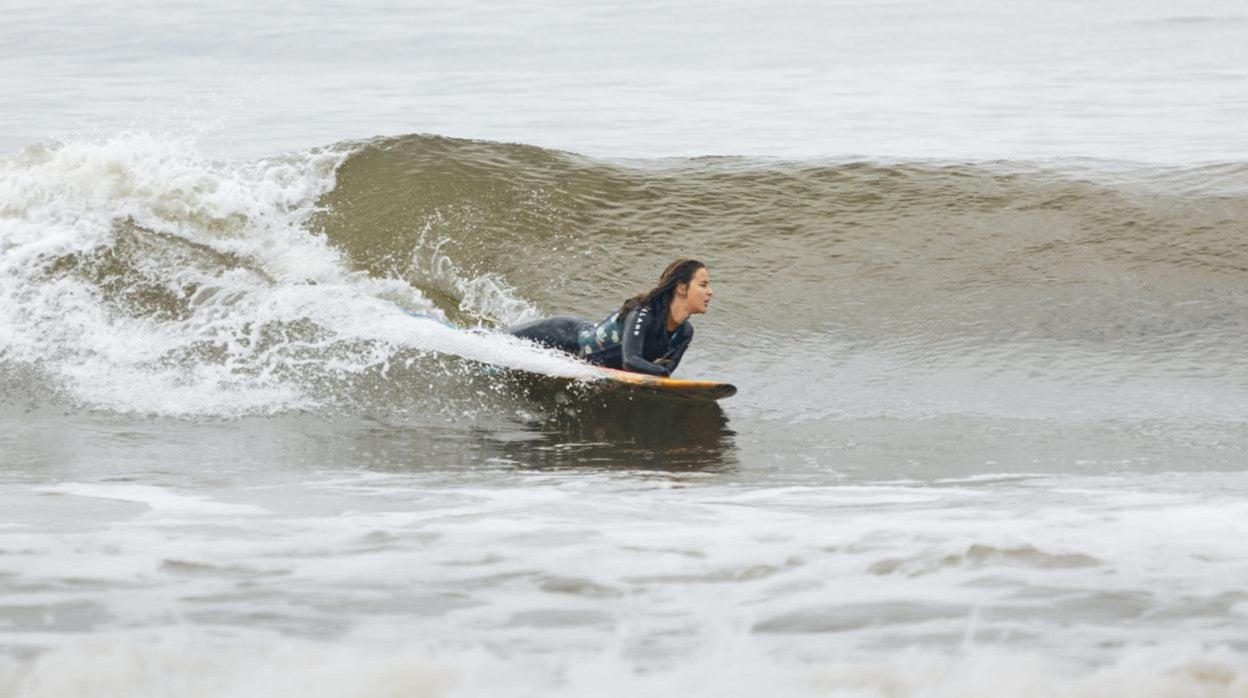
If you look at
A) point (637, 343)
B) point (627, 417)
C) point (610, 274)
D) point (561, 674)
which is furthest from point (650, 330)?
point (561, 674)

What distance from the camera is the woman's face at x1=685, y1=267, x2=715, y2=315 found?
8.79 m

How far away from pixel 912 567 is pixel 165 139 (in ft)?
32.4

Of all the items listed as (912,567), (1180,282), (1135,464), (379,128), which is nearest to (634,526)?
(912,567)

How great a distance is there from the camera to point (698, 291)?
346 inches

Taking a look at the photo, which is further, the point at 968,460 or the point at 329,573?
the point at 968,460

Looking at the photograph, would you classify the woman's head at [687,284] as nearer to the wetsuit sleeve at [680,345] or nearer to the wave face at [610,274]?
the wetsuit sleeve at [680,345]

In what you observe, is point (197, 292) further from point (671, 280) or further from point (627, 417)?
point (671, 280)

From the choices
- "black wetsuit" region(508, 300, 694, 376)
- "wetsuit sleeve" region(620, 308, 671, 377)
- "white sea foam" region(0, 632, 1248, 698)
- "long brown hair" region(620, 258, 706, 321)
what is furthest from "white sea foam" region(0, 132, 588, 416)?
"white sea foam" region(0, 632, 1248, 698)

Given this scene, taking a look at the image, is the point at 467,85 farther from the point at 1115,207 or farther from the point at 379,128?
the point at 1115,207

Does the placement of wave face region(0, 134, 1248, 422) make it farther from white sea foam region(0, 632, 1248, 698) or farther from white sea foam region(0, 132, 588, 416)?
white sea foam region(0, 632, 1248, 698)

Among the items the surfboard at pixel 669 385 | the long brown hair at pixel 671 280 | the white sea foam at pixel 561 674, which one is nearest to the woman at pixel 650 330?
the long brown hair at pixel 671 280

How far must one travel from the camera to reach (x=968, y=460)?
25.6ft

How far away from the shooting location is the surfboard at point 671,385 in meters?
8.73

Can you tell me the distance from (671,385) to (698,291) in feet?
1.89
